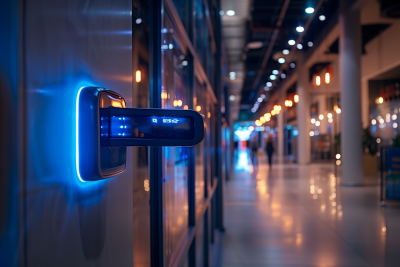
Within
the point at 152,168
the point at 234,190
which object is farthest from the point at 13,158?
the point at 234,190

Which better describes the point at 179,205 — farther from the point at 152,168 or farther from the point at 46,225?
the point at 46,225

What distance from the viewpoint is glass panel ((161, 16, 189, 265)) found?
2.05m

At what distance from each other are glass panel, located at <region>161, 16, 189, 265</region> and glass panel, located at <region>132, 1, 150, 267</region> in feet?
1.15

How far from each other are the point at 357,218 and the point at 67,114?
23.5 ft

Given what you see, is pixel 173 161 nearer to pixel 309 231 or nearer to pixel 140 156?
pixel 140 156

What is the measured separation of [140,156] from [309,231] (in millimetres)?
5182

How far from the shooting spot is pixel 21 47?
44 cm

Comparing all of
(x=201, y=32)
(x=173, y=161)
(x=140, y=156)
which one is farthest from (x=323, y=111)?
(x=140, y=156)

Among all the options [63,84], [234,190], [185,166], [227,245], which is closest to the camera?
[63,84]

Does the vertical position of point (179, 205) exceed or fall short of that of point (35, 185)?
it falls short

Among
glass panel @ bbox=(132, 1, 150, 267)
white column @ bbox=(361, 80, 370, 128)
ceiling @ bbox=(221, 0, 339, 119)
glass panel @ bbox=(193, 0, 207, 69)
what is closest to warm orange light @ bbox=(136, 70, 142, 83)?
glass panel @ bbox=(132, 1, 150, 267)

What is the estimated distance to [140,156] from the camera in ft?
4.87

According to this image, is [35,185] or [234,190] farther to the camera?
[234,190]

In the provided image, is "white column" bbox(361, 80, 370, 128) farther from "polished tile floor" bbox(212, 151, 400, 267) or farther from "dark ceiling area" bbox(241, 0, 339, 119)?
"polished tile floor" bbox(212, 151, 400, 267)
